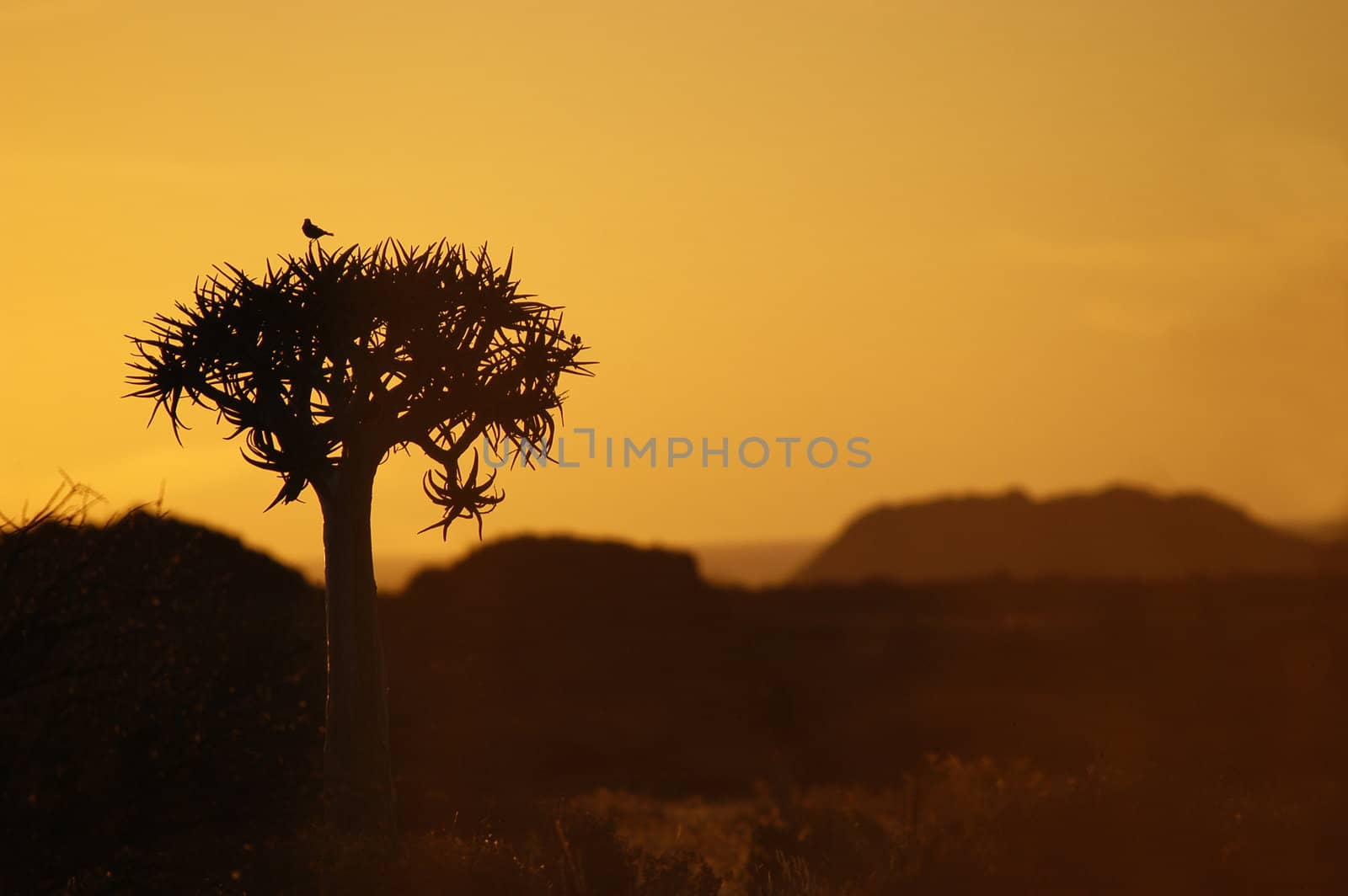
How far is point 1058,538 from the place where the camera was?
166 meters

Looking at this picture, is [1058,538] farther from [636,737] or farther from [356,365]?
[356,365]

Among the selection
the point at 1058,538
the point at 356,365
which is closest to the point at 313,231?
the point at 356,365

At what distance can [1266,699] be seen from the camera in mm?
37188

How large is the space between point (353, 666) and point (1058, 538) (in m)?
157

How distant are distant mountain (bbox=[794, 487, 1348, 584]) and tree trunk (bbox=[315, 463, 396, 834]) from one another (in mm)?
125497

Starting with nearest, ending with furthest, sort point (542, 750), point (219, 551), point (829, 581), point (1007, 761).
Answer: point (1007, 761) → point (542, 750) → point (219, 551) → point (829, 581)

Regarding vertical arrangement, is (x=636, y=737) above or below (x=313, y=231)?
below

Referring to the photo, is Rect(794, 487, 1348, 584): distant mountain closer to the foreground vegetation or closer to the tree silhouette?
the foreground vegetation

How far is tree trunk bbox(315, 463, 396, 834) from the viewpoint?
16375 millimetres

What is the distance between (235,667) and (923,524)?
165 metres

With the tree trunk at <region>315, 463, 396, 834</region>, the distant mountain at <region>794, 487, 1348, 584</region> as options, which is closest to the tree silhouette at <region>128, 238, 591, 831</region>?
the tree trunk at <region>315, 463, 396, 834</region>

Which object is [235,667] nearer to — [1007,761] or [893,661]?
[1007,761]

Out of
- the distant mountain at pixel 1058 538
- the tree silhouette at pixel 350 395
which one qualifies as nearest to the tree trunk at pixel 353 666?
the tree silhouette at pixel 350 395

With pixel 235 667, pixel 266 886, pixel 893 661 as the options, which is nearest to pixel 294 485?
pixel 266 886
